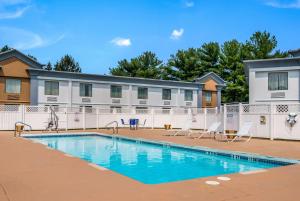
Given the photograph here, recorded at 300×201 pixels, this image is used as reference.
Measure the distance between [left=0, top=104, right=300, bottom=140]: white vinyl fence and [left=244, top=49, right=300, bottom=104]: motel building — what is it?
4141 millimetres

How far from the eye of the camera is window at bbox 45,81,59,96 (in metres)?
29.7

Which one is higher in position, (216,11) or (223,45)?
(223,45)

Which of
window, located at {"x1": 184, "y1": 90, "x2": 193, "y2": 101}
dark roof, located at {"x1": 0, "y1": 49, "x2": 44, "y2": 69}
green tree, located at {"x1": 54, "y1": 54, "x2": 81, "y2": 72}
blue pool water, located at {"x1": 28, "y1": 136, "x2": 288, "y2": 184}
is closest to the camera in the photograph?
blue pool water, located at {"x1": 28, "y1": 136, "x2": 288, "y2": 184}

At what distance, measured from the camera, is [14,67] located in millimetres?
28781

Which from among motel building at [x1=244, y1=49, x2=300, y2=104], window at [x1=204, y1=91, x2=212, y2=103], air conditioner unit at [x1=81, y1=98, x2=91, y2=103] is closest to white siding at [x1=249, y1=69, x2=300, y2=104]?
motel building at [x1=244, y1=49, x2=300, y2=104]

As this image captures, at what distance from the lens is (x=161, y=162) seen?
35.7 ft

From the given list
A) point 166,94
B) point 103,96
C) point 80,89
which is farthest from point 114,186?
point 166,94

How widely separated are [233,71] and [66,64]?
110ft

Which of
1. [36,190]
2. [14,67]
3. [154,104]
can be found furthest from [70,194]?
[154,104]

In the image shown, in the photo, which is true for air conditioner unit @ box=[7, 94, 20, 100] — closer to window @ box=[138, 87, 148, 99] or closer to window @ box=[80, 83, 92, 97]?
window @ box=[80, 83, 92, 97]

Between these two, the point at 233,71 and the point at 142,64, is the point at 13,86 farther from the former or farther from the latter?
the point at 233,71

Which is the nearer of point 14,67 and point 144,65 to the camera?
point 14,67

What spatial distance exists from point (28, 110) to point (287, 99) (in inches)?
743

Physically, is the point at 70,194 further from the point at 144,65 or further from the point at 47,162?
the point at 144,65
